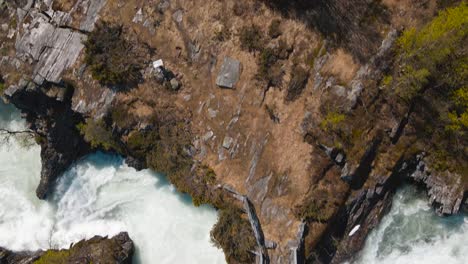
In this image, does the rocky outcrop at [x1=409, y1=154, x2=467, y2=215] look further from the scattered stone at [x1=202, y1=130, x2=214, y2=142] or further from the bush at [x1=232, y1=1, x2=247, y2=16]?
the bush at [x1=232, y1=1, x2=247, y2=16]

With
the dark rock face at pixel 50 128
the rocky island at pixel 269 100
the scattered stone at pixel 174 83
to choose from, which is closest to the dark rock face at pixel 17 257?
the dark rock face at pixel 50 128

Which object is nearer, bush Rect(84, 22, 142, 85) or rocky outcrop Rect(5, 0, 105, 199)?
bush Rect(84, 22, 142, 85)

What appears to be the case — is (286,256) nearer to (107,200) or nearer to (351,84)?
(351,84)

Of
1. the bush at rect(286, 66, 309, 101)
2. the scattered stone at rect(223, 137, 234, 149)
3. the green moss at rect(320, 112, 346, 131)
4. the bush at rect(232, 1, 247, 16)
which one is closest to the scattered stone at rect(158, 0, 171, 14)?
the bush at rect(232, 1, 247, 16)

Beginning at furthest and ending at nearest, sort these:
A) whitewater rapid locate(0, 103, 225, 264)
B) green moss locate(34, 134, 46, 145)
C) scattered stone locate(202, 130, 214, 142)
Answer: green moss locate(34, 134, 46, 145)
whitewater rapid locate(0, 103, 225, 264)
scattered stone locate(202, 130, 214, 142)

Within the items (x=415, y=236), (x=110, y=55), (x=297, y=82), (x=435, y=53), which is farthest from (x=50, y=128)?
(x=415, y=236)

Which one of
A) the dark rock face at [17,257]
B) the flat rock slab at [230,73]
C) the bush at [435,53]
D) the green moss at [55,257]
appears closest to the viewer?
the bush at [435,53]

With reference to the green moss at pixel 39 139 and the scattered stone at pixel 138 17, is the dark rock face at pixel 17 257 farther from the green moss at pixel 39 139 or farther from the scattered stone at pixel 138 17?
the scattered stone at pixel 138 17
